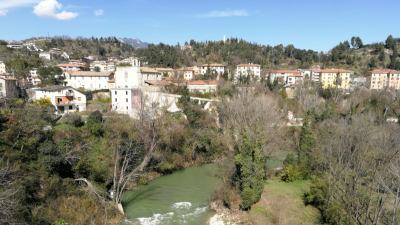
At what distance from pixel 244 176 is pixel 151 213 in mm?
6092

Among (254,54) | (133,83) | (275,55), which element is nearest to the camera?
A: (133,83)

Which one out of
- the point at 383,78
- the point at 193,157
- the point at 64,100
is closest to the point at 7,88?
the point at 64,100

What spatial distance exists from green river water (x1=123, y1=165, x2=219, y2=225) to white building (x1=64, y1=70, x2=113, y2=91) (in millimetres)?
33208

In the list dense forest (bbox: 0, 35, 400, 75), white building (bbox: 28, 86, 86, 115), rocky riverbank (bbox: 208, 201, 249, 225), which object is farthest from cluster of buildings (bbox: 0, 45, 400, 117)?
rocky riverbank (bbox: 208, 201, 249, 225)

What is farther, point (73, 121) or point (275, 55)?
point (275, 55)

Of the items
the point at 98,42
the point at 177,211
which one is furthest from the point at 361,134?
the point at 98,42

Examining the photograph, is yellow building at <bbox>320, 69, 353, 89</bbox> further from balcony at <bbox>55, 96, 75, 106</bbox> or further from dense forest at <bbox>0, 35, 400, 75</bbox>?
balcony at <bbox>55, 96, 75, 106</bbox>

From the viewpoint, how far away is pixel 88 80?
56.5 m

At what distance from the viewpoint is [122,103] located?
133 ft

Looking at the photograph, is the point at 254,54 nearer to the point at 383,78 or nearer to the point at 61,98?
the point at 383,78

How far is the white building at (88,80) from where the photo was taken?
182ft

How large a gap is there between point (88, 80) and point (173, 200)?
133 ft

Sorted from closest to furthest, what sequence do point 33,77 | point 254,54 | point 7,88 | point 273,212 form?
1. point 273,212
2. point 7,88
3. point 33,77
4. point 254,54

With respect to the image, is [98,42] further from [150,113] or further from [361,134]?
[361,134]
